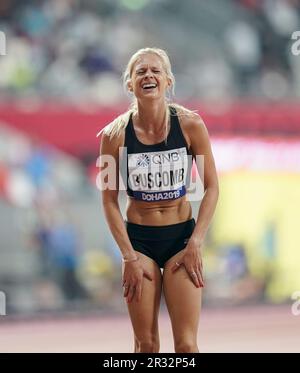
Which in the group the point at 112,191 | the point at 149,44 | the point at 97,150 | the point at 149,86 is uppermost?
the point at 149,44

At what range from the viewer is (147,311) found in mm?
4121

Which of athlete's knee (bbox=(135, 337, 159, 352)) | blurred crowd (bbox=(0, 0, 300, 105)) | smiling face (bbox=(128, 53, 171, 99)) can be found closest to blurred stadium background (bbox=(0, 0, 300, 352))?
blurred crowd (bbox=(0, 0, 300, 105))

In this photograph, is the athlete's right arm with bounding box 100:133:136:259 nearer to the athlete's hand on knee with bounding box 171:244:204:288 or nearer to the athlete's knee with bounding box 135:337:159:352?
the athlete's hand on knee with bounding box 171:244:204:288

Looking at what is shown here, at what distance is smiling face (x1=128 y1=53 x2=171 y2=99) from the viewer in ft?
13.6

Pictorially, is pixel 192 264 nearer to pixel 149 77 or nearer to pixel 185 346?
pixel 185 346

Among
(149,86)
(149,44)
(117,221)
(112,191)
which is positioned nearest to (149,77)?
(149,86)

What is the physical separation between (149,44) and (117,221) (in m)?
6.79

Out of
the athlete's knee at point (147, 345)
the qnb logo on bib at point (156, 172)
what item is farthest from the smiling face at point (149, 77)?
the athlete's knee at point (147, 345)

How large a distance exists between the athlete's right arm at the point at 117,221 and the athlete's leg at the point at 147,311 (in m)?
0.03

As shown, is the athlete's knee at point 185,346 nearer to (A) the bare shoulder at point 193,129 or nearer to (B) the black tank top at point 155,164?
(B) the black tank top at point 155,164

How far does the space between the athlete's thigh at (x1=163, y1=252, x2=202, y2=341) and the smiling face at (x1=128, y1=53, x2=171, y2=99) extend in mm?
778

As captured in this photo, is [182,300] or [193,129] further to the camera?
[193,129]
